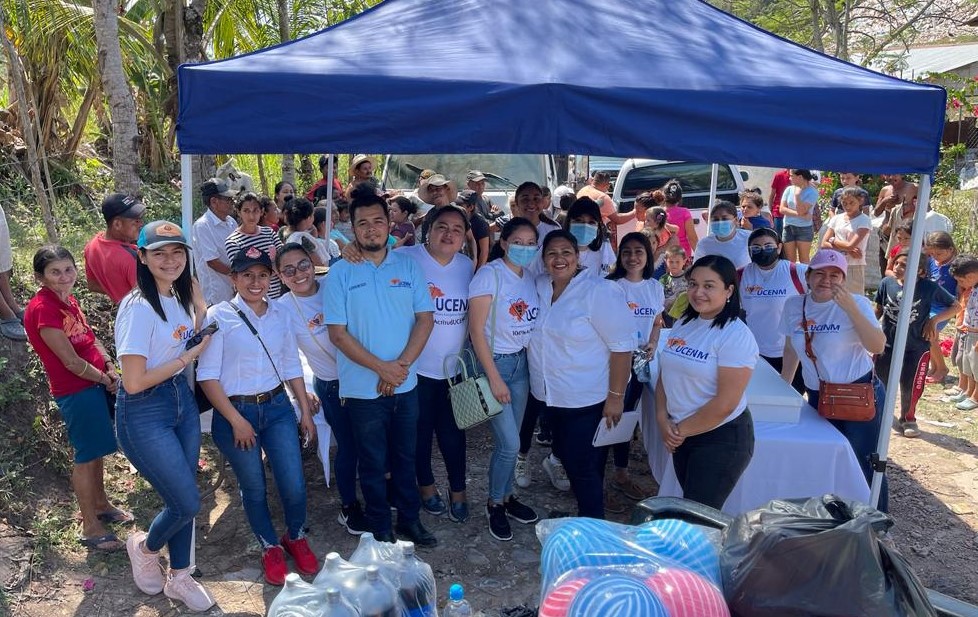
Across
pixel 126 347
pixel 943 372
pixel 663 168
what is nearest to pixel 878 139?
pixel 126 347

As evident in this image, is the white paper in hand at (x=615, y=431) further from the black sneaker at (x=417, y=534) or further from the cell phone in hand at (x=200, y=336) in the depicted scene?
the cell phone in hand at (x=200, y=336)

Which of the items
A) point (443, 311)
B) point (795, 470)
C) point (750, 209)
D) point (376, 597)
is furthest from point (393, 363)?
point (750, 209)

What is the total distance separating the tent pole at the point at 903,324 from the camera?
137 inches

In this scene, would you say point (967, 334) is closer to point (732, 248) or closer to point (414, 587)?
point (732, 248)

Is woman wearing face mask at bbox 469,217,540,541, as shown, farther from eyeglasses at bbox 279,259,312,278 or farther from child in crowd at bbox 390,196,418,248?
child in crowd at bbox 390,196,418,248

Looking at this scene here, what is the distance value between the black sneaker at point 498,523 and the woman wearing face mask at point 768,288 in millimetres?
2100

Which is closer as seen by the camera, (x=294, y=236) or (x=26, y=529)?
Result: (x=26, y=529)

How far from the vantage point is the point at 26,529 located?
12.4 ft

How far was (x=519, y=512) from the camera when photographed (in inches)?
163

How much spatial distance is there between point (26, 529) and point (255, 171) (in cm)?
1450

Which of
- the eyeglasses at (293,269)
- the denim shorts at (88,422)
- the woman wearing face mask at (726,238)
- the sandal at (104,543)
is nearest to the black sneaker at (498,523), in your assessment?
the eyeglasses at (293,269)

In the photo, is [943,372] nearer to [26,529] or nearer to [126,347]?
[126,347]

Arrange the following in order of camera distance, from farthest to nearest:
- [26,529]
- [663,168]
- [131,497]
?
[663,168] → [131,497] → [26,529]

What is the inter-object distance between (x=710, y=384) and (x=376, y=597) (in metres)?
1.90
